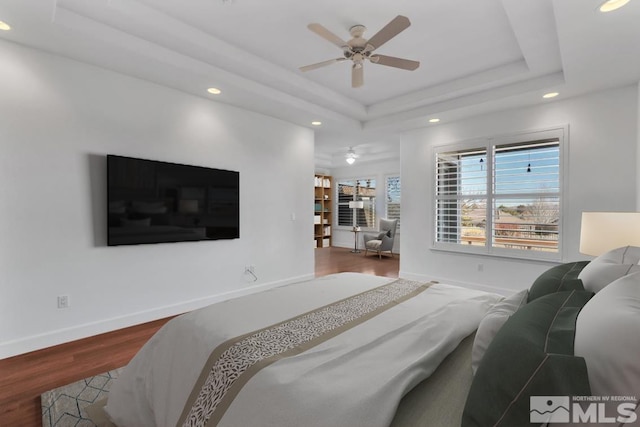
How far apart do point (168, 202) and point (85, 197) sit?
28.8 inches

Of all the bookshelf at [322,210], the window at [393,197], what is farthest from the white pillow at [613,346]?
the bookshelf at [322,210]

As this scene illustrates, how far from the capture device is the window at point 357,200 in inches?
351

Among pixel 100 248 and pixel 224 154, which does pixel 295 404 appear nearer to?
pixel 100 248

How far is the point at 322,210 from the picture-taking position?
960cm

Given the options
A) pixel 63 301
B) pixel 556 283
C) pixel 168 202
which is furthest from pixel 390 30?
pixel 63 301

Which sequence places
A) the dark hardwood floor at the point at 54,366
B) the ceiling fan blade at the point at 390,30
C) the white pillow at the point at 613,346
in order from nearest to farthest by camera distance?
the white pillow at the point at 613,346 < the dark hardwood floor at the point at 54,366 < the ceiling fan blade at the point at 390,30

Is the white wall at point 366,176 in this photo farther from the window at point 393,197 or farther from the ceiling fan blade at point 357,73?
the ceiling fan blade at point 357,73

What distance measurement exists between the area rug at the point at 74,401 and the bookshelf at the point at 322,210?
7.48 meters

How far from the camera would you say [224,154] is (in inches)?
158

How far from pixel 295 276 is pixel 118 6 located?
12.6ft

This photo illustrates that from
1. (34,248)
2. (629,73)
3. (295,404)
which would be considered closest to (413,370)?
(295,404)

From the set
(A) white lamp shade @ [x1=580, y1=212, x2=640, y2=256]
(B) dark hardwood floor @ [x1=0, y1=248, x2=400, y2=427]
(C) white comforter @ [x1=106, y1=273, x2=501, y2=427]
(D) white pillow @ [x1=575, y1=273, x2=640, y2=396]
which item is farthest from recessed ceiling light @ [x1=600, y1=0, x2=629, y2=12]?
(B) dark hardwood floor @ [x1=0, y1=248, x2=400, y2=427]

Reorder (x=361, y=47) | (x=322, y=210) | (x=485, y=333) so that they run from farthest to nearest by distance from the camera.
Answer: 1. (x=322, y=210)
2. (x=361, y=47)
3. (x=485, y=333)

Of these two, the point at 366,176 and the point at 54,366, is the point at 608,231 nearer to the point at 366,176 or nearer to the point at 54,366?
the point at 54,366
